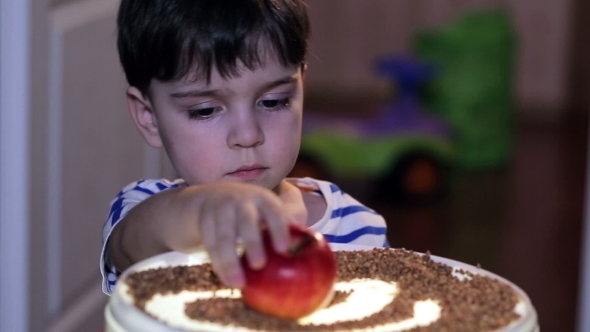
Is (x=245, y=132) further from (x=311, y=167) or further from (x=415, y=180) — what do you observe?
(x=415, y=180)

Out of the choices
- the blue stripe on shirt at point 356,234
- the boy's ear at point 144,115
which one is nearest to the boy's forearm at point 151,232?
the boy's ear at point 144,115

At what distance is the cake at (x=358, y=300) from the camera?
0.69 meters

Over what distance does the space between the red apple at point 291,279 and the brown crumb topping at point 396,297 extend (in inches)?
0.5

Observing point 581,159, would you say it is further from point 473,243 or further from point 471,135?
point 473,243

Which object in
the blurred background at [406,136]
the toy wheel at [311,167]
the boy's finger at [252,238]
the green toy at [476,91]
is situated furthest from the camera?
the green toy at [476,91]

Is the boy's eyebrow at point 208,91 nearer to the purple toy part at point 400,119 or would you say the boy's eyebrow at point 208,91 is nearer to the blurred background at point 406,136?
the blurred background at point 406,136

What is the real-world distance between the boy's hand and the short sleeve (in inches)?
13.6

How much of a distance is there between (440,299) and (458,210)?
2.38 m

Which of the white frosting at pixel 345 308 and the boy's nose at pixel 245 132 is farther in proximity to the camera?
the boy's nose at pixel 245 132

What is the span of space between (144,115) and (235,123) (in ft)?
0.73

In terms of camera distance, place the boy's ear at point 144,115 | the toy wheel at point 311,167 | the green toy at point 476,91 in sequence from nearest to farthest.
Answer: the boy's ear at point 144,115, the toy wheel at point 311,167, the green toy at point 476,91

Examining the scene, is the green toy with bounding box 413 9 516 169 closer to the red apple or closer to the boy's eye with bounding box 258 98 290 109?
the boy's eye with bounding box 258 98 290 109

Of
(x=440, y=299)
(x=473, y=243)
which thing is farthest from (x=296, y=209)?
(x=473, y=243)

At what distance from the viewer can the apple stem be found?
705 millimetres
